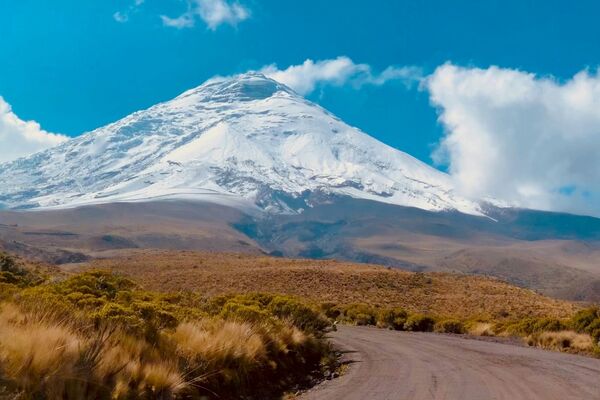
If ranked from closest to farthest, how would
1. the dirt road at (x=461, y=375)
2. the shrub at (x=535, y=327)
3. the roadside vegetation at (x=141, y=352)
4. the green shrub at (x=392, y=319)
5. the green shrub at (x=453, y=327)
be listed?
the roadside vegetation at (x=141, y=352) < the dirt road at (x=461, y=375) < the shrub at (x=535, y=327) < the green shrub at (x=453, y=327) < the green shrub at (x=392, y=319)

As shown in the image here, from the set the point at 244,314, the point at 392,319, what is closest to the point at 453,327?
the point at 392,319

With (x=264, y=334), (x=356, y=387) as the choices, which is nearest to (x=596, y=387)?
(x=356, y=387)

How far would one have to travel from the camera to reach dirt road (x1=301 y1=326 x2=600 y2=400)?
39.4 ft

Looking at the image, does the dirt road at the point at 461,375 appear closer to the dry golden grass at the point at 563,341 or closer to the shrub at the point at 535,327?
the dry golden grass at the point at 563,341

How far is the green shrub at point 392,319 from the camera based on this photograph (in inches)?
1441

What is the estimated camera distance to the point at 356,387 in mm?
13016

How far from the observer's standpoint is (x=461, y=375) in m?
14.6

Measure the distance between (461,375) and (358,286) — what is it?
180ft

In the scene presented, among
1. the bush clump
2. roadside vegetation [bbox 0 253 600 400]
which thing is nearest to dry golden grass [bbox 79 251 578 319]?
roadside vegetation [bbox 0 253 600 400]

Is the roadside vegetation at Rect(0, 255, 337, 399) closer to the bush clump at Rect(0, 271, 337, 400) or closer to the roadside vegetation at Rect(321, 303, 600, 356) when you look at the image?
the bush clump at Rect(0, 271, 337, 400)

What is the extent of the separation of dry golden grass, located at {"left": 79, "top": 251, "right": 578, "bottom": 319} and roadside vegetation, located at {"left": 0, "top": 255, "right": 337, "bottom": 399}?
39.2 m

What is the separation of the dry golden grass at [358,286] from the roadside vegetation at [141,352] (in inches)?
1542

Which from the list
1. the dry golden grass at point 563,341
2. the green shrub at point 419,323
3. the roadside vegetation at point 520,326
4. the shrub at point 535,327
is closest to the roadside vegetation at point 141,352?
the dry golden grass at point 563,341

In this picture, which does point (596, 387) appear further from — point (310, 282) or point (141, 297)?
point (310, 282)
